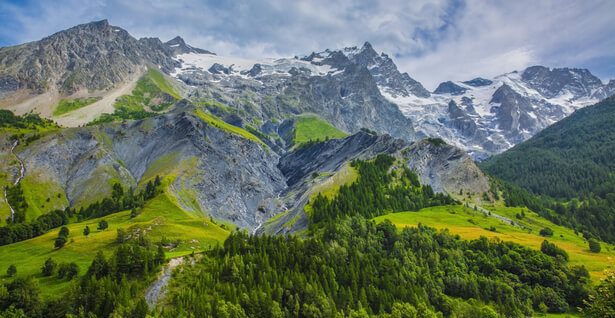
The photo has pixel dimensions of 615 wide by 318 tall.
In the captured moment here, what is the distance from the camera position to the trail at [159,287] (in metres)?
106

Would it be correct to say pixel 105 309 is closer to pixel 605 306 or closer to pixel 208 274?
pixel 208 274

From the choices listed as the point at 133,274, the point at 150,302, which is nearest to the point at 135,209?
the point at 133,274

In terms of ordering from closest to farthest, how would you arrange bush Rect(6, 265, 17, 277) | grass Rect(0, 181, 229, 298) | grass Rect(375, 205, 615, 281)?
bush Rect(6, 265, 17, 277)
grass Rect(0, 181, 229, 298)
grass Rect(375, 205, 615, 281)

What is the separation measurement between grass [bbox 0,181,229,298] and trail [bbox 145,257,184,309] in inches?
619

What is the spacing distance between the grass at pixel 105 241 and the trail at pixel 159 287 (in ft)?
51.6

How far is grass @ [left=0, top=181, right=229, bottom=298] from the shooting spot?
403ft

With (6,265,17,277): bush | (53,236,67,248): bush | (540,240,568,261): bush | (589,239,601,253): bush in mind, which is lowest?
(589,239,601,253): bush

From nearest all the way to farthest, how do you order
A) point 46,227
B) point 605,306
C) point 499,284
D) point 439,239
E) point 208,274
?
point 605,306, point 208,274, point 499,284, point 439,239, point 46,227

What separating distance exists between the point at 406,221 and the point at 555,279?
65.2 m

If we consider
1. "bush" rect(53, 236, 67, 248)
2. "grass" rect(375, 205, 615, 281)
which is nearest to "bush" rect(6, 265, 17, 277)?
"bush" rect(53, 236, 67, 248)

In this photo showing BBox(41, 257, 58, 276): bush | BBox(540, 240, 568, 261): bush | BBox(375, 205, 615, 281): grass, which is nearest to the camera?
BBox(41, 257, 58, 276): bush

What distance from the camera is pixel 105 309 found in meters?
97.8

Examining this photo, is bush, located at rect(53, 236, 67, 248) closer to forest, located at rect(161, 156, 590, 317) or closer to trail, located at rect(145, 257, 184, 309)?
trail, located at rect(145, 257, 184, 309)

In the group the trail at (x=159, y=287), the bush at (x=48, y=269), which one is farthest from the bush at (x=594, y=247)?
the bush at (x=48, y=269)
